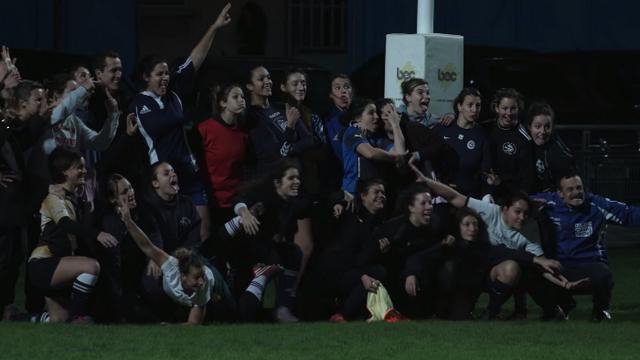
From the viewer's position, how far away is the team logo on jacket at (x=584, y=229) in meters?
14.4

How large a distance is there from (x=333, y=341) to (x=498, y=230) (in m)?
2.55

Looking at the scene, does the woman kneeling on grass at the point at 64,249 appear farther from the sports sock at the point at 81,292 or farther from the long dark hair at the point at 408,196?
the long dark hair at the point at 408,196

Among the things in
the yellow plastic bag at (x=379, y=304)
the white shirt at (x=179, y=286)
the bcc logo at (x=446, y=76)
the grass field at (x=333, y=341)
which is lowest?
the grass field at (x=333, y=341)

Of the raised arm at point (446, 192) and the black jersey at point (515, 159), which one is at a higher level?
the black jersey at point (515, 159)

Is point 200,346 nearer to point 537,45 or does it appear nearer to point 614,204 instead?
point 614,204

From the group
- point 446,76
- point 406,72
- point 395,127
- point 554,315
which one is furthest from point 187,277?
point 446,76

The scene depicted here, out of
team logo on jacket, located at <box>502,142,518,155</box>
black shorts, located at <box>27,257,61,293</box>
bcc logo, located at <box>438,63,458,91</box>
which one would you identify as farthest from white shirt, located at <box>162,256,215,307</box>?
bcc logo, located at <box>438,63,458,91</box>

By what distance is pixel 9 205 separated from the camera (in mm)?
13703

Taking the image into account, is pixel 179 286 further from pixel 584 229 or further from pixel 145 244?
pixel 584 229

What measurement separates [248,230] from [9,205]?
181cm

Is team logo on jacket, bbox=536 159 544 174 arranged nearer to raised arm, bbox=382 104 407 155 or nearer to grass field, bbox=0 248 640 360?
raised arm, bbox=382 104 407 155

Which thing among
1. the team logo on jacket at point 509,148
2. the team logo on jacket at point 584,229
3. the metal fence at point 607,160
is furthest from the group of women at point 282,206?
the metal fence at point 607,160

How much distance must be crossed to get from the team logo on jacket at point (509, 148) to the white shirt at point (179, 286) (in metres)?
2.82

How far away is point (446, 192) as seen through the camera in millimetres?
14461
